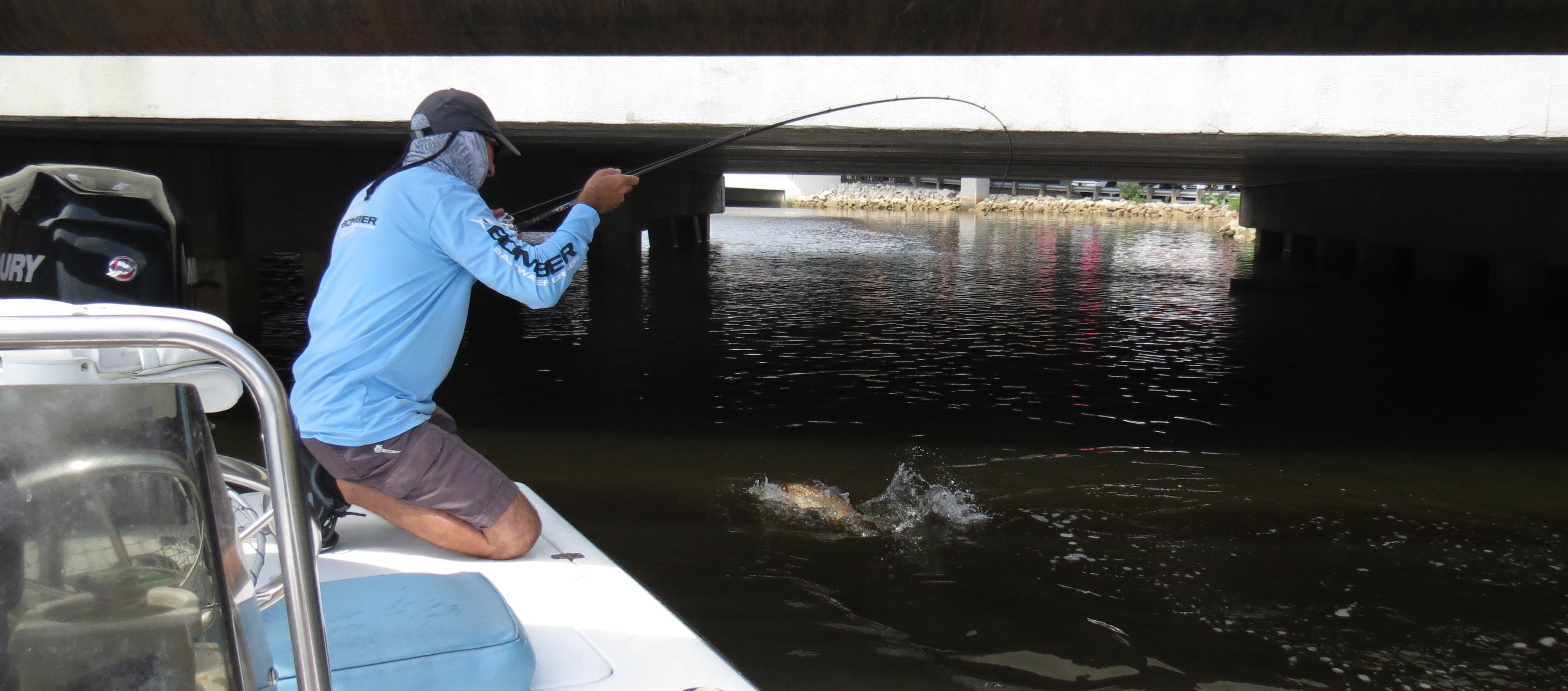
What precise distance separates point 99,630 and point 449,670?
34.0 inches

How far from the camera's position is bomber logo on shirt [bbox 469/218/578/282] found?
3502mm

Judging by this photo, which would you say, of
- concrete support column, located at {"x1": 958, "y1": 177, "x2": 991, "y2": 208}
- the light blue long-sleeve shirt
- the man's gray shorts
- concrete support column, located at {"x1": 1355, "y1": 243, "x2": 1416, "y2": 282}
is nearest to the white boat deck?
the man's gray shorts

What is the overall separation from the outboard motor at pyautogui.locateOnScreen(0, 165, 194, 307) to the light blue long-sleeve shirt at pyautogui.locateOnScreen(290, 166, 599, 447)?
2453 mm

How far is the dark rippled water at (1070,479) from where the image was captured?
4.63 meters

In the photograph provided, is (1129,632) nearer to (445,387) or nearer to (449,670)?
(449,670)

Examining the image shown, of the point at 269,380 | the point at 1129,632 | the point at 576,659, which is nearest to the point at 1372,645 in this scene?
the point at 1129,632

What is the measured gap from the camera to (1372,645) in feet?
15.2

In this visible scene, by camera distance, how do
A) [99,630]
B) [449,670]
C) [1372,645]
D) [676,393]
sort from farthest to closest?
[676,393] → [1372,645] → [449,670] → [99,630]

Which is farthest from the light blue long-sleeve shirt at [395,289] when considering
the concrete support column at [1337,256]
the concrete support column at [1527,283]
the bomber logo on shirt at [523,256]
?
the concrete support column at [1337,256]

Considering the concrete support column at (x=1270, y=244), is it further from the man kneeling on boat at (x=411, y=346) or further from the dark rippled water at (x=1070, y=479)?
the man kneeling on boat at (x=411, y=346)

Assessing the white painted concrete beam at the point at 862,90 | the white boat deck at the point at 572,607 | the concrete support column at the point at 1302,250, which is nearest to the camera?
the white boat deck at the point at 572,607

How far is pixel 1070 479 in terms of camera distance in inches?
283

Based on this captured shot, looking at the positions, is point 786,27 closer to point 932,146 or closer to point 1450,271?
point 932,146

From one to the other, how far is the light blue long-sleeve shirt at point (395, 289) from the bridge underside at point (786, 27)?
3.12 metres
